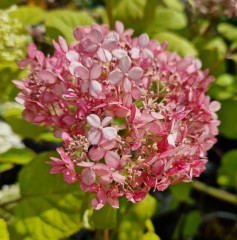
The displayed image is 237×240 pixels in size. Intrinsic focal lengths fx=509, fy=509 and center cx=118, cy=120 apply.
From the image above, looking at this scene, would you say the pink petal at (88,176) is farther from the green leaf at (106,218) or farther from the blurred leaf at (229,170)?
the blurred leaf at (229,170)

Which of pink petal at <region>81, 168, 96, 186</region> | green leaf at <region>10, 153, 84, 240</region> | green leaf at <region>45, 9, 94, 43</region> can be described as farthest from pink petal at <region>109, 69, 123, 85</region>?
green leaf at <region>45, 9, 94, 43</region>

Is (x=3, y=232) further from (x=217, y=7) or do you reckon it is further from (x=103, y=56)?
(x=217, y=7)

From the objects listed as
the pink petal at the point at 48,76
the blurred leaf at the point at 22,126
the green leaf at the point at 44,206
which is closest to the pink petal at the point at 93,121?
the pink petal at the point at 48,76

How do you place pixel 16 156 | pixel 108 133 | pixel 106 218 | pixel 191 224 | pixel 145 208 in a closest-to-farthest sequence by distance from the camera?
pixel 108 133, pixel 106 218, pixel 145 208, pixel 16 156, pixel 191 224

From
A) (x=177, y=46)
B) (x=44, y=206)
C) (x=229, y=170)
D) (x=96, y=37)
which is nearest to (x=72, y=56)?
(x=96, y=37)

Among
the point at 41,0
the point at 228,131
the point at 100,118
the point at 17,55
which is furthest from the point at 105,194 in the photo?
the point at 41,0

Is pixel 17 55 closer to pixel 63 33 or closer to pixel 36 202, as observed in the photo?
pixel 63 33
